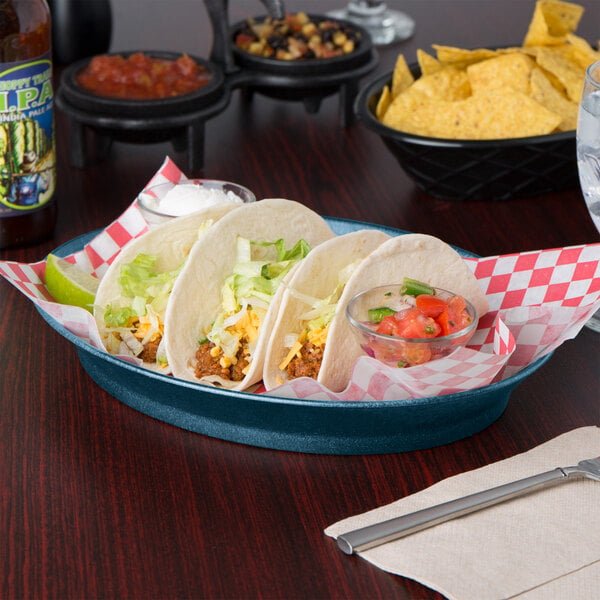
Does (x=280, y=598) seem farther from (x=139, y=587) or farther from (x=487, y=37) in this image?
(x=487, y=37)

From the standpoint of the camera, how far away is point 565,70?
2.22 m

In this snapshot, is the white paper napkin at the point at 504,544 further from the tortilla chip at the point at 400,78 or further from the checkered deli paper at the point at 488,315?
the tortilla chip at the point at 400,78

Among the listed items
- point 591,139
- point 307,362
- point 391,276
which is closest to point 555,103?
point 591,139

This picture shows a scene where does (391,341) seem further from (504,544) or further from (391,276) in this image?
(504,544)

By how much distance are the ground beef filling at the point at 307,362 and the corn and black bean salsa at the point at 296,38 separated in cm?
123

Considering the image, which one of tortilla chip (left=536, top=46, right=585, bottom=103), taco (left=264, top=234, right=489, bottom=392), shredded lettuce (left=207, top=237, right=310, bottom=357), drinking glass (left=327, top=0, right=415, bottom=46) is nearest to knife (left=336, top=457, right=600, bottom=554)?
taco (left=264, top=234, right=489, bottom=392)

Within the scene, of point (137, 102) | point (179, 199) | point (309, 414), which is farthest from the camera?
point (137, 102)

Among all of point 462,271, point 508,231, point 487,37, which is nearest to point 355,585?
point 462,271

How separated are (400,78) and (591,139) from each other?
0.75 meters

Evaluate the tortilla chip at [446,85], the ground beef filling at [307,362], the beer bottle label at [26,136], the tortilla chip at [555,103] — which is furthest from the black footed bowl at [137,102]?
the ground beef filling at [307,362]

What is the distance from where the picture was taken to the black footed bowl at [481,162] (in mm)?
1948

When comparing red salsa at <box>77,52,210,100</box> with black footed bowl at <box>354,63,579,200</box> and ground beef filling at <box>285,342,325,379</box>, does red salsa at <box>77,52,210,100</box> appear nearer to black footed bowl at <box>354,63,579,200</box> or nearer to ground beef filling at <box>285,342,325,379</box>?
black footed bowl at <box>354,63,579,200</box>

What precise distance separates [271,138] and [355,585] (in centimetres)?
154

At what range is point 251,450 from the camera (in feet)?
4.31
